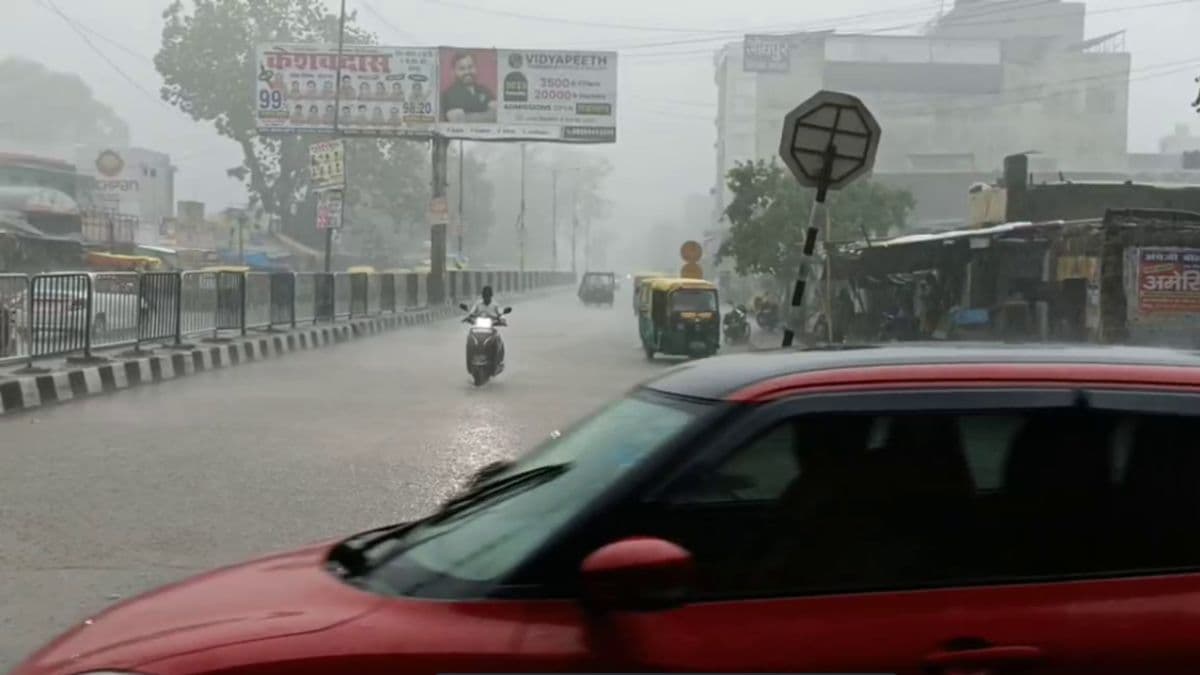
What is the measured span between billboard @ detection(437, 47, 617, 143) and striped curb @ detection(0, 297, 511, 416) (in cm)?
987

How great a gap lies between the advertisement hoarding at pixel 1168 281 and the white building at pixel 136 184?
49738 mm

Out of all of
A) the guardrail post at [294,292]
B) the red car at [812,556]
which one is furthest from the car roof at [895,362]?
the guardrail post at [294,292]

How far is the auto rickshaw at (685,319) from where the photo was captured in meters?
24.6

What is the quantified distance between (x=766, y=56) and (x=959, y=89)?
9.79m

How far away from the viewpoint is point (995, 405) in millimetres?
3027

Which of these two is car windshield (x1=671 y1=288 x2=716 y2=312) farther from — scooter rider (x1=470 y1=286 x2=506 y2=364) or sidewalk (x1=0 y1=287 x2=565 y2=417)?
sidewalk (x1=0 y1=287 x2=565 y2=417)

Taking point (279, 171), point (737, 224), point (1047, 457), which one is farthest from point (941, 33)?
point (1047, 457)

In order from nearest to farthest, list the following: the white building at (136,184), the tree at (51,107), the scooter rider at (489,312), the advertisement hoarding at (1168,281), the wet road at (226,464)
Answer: the wet road at (226,464)
the advertisement hoarding at (1168,281)
the scooter rider at (489,312)
the white building at (136,184)
the tree at (51,107)

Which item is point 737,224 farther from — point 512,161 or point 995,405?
point 512,161

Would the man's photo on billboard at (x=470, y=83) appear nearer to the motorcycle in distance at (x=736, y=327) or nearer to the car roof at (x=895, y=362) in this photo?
the motorcycle in distance at (x=736, y=327)

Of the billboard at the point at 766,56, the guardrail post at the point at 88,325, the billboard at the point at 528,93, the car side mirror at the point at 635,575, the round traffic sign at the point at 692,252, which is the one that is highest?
the billboard at the point at 766,56

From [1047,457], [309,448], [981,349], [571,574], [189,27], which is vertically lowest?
[309,448]

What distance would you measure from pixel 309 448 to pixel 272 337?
13.8 metres

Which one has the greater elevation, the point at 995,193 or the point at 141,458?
the point at 995,193
